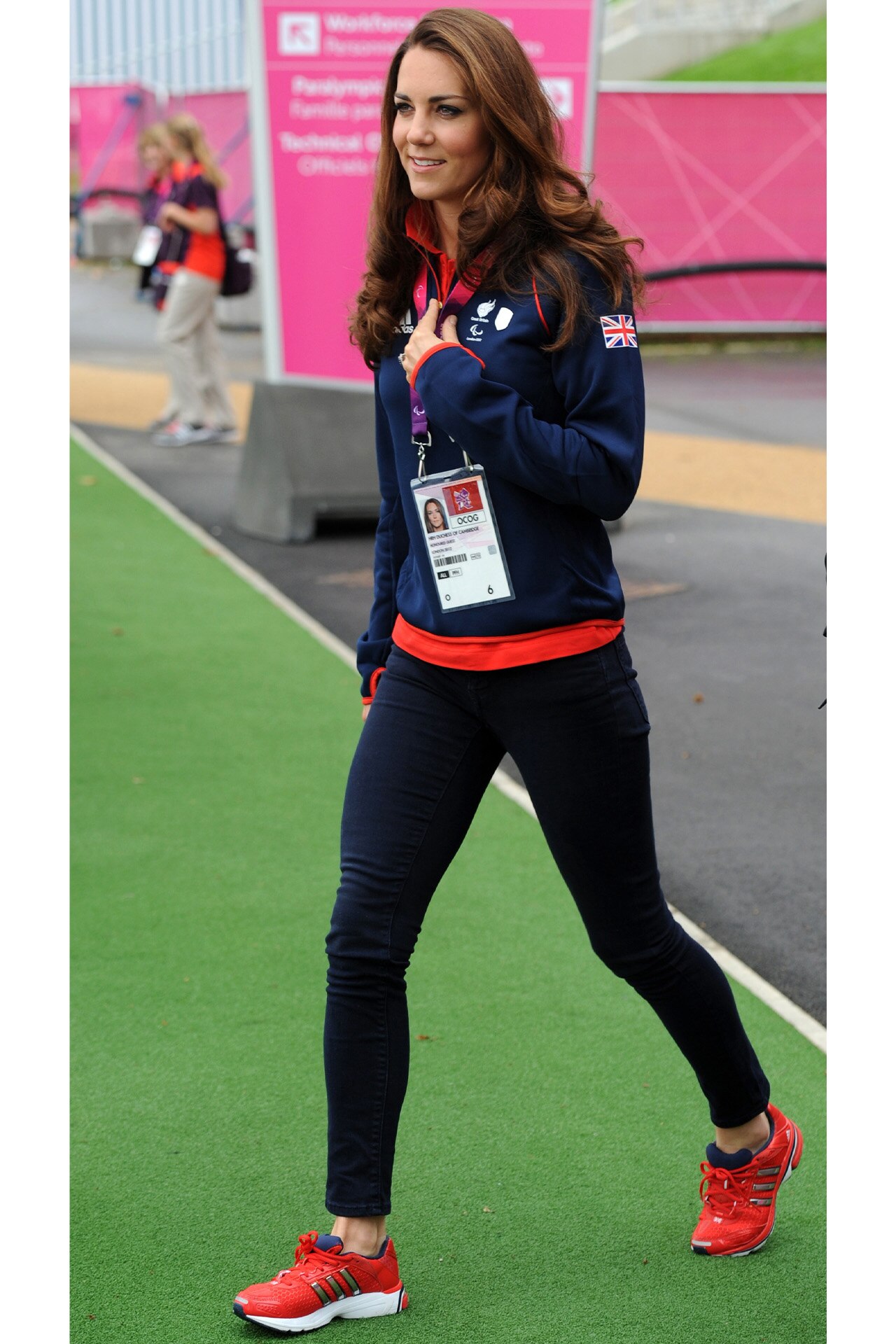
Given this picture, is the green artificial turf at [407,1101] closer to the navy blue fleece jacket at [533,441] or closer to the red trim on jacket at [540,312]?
the navy blue fleece jacket at [533,441]

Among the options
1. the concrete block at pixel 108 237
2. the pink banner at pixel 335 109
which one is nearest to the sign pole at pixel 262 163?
the pink banner at pixel 335 109

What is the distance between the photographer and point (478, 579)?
105 inches

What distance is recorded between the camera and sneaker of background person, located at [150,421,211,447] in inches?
536

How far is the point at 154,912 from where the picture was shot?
4668 millimetres

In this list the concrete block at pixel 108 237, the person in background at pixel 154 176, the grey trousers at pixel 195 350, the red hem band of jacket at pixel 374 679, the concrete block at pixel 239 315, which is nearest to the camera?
the red hem band of jacket at pixel 374 679

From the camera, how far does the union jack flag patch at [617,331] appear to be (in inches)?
101

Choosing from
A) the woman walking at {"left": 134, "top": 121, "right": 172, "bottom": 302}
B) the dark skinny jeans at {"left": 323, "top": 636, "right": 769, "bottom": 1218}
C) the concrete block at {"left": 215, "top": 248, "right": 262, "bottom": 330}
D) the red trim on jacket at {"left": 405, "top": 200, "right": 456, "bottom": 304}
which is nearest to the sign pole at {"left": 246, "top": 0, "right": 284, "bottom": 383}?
the woman walking at {"left": 134, "top": 121, "right": 172, "bottom": 302}

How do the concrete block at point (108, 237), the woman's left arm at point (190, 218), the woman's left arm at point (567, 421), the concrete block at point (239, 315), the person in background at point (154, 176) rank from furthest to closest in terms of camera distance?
the concrete block at point (108, 237)
the concrete block at point (239, 315)
the person in background at point (154, 176)
the woman's left arm at point (190, 218)
the woman's left arm at point (567, 421)

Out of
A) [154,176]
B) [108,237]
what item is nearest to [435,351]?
[154,176]

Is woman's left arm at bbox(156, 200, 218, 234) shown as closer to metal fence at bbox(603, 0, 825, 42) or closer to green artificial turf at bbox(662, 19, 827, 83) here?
green artificial turf at bbox(662, 19, 827, 83)

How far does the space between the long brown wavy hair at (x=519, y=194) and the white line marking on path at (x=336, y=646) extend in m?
1.37

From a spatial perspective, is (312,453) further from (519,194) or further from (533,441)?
(533,441)
